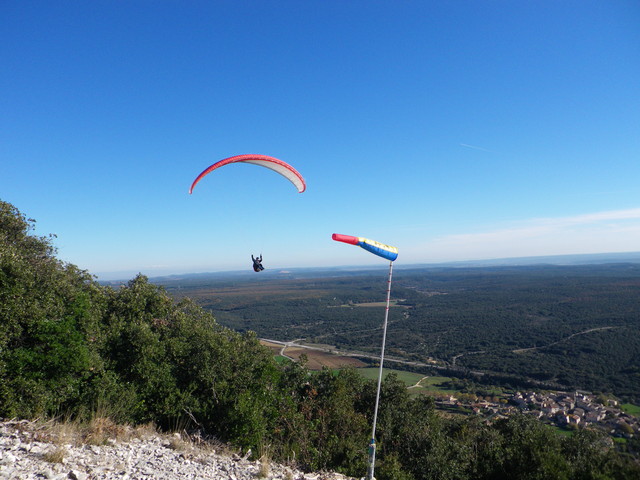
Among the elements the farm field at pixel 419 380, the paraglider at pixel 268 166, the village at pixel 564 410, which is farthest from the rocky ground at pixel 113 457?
the farm field at pixel 419 380

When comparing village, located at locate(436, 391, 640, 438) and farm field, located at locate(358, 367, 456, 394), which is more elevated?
village, located at locate(436, 391, 640, 438)

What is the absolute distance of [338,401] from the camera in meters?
11.6

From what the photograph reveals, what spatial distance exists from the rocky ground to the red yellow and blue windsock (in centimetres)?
487

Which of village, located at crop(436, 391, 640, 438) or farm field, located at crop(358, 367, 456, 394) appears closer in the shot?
village, located at crop(436, 391, 640, 438)

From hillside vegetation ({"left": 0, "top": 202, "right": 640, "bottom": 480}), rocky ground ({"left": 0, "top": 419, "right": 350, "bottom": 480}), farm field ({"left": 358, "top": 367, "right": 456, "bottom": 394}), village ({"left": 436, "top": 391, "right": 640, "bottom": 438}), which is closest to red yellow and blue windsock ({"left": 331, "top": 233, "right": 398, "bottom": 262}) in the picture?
rocky ground ({"left": 0, "top": 419, "right": 350, "bottom": 480})

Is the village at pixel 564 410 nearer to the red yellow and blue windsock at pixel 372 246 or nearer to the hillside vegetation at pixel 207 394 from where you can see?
the hillside vegetation at pixel 207 394

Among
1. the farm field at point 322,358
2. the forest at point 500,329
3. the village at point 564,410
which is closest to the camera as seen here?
the village at point 564,410

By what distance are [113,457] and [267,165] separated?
8362 millimetres

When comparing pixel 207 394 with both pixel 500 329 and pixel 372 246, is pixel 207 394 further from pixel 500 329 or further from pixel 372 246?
pixel 500 329

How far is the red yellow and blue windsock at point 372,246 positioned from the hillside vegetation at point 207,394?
5161 mm

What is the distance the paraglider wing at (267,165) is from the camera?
10.5 m

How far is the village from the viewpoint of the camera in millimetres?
17844

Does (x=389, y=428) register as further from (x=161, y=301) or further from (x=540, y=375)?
(x=540, y=375)

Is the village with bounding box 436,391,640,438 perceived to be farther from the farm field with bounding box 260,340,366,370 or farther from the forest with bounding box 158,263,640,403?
the farm field with bounding box 260,340,366,370
